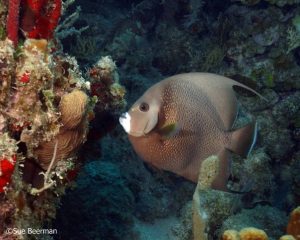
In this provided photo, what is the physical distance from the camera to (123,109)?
3498mm

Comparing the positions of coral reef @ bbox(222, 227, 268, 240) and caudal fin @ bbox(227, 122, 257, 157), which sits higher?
caudal fin @ bbox(227, 122, 257, 157)

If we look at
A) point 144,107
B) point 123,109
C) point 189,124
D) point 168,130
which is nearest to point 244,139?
point 189,124

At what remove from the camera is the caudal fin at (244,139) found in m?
2.46

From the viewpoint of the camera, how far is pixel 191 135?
244cm

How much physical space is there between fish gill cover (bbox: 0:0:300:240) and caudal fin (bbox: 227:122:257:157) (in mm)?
123

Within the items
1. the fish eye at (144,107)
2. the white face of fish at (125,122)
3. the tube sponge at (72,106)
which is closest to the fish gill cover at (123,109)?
the tube sponge at (72,106)

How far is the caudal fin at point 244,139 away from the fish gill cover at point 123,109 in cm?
12

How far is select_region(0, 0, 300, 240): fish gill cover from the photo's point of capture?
7.30ft

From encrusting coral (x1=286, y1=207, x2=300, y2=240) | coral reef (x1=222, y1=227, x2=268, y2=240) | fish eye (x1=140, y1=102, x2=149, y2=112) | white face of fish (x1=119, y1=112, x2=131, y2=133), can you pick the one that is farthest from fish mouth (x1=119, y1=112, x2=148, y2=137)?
encrusting coral (x1=286, y1=207, x2=300, y2=240)

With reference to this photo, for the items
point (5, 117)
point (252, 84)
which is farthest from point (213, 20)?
point (5, 117)

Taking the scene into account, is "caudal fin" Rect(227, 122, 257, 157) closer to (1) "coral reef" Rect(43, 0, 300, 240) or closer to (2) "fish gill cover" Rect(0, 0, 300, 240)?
(2) "fish gill cover" Rect(0, 0, 300, 240)

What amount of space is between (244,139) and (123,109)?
4.69 ft

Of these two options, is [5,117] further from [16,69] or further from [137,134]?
[137,134]

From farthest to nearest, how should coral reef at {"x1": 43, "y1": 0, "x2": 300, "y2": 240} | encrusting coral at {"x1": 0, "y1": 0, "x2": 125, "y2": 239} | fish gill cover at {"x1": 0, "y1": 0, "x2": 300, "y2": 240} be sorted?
coral reef at {"x1": 43, "y1": 0, "x2": 300, "y2": 240}, fish gill cover at {"x1": 0, "y1": 0, "x2": 300, "y2": 240}, encrusting coral at {"x1": 0, "y1": 0, "x2": 125, "y2": 239}
